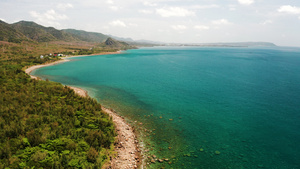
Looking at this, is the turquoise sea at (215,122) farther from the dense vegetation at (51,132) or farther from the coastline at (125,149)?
the dense vegetation at (51,132)

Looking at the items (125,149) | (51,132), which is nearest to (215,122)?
(125,149)

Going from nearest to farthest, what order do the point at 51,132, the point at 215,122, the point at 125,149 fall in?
the point at 51,132, the point at 125,149, the point at 215,122

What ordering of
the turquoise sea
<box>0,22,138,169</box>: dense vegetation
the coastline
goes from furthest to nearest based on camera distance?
the turquoise sea, the coastline, <box>0,22,138,169</box>: dense vegetation

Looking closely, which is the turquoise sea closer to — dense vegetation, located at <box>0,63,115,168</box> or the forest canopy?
the forest canopy

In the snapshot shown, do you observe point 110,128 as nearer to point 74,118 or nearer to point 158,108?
point 74,118

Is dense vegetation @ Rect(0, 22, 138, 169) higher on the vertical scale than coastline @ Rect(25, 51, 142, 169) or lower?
higher

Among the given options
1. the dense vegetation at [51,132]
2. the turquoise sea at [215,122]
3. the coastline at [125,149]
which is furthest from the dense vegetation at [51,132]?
the turquoise sea at [215,122]

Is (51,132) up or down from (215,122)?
up

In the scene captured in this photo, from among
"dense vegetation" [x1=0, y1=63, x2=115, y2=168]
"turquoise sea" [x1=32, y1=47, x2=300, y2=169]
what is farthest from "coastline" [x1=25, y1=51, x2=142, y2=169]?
"turquoise sea" [x1=32, y1=47, x2=300, y2=169]

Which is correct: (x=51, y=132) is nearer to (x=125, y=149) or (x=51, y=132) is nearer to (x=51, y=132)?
(x=51, y=132)

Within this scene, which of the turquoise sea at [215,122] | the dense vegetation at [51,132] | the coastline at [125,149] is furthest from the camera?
the turquoise sea at [215,122]

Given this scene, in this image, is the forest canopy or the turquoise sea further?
the turquoise sea

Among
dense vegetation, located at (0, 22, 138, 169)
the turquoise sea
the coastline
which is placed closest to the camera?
dense vegetation, located at (0, 22, 138, 169)
